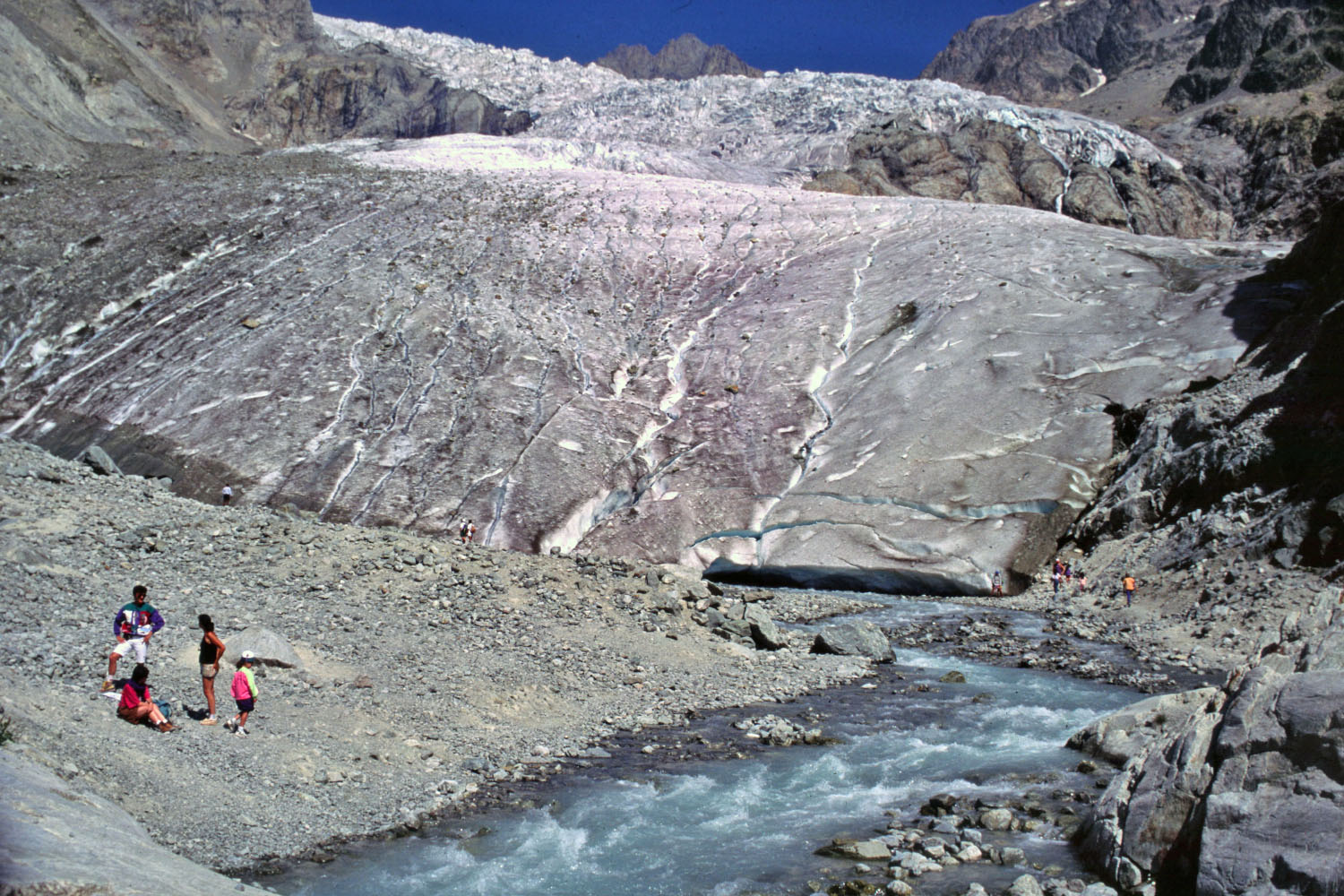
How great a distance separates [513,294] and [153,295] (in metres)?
11.7

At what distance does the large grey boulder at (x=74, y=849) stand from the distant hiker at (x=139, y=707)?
Result: 2.00m

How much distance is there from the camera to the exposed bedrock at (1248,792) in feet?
19.1

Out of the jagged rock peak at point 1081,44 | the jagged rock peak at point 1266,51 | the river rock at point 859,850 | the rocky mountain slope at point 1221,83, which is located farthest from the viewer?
the jagged rock peak at point 1081,44

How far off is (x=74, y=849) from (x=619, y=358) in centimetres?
2622

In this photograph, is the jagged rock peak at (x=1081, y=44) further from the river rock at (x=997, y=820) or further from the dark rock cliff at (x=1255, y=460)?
the river rock at (x=997, y=820)

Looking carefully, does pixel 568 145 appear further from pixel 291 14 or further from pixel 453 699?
pixel 291 14

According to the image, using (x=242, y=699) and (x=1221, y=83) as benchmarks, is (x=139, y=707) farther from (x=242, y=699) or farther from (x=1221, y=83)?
(x=1221, y=83)

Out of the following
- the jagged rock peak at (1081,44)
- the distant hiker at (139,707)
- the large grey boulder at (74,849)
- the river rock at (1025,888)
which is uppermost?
the jagged rock peak at (1081,44)

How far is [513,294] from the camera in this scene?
32750mm

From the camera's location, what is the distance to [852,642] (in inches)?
632

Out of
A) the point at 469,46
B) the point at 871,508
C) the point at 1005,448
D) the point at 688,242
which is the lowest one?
the point at 871,508

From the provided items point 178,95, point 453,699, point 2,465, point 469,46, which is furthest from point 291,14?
point 453,699

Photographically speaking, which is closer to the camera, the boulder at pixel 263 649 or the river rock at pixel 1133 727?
the river rock at pixel 1133 727

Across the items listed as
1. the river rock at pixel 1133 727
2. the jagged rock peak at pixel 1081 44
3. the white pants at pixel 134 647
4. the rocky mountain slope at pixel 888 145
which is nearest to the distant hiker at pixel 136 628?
the white pants at pixel 134 647
